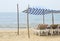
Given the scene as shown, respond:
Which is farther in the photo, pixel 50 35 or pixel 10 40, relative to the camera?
pixel 50 35

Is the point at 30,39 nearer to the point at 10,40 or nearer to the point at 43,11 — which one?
the point at 10,40

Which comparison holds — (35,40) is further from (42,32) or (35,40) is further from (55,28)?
(55,28)

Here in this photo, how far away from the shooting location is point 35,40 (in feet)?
38.9

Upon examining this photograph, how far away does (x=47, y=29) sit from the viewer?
13797 millimetres

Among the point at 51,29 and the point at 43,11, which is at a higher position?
the point at 43,11

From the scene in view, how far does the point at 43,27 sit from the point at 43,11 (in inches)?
49.7

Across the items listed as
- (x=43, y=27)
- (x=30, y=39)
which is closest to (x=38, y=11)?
(x=43, y=27)

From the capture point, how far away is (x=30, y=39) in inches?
482

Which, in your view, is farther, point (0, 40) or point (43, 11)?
point (43, 11)

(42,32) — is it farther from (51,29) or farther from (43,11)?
(43,11)

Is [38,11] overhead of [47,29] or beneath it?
overhead

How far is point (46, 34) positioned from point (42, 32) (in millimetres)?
334

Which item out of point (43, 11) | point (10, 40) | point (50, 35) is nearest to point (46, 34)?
point (50, 35)

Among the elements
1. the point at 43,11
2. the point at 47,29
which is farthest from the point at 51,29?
the point at 43,11
